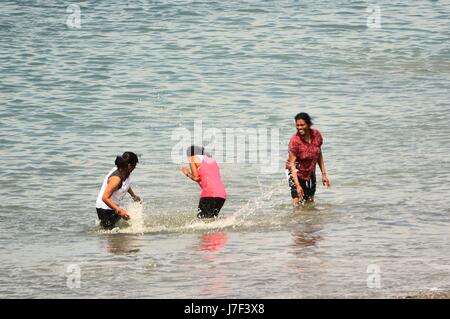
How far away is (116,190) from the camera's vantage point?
13008mm

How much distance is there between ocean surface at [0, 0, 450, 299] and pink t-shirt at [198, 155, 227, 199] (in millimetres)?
450

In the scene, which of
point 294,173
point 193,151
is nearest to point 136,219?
point 193,151

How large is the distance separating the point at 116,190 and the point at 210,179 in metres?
1.13

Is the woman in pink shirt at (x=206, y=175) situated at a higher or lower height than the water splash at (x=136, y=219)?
higher

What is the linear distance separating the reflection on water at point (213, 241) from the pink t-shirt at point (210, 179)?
0.51m

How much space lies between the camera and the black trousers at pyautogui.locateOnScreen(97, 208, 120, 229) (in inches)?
524

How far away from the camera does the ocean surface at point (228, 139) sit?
11180mm

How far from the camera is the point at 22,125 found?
21172 mm

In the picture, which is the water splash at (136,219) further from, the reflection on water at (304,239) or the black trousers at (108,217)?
the reflection on water at (304,239)

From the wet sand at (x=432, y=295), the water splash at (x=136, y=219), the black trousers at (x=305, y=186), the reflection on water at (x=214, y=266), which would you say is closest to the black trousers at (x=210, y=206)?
the reflection on water at (x=214, y=266)

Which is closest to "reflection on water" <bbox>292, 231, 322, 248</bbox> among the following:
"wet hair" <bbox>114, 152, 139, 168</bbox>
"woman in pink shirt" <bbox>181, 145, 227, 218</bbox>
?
"woman in pink shirt" <bbox>181, 145, 227, 218</bbox>

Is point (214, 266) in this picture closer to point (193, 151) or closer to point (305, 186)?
point (193, 151)
